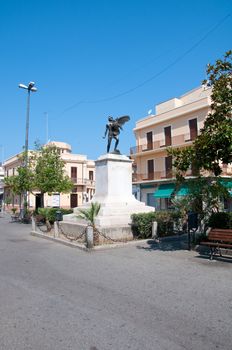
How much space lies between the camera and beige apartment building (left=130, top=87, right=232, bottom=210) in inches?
1243

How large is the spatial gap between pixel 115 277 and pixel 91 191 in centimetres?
4862

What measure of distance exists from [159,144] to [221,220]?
25529 mm

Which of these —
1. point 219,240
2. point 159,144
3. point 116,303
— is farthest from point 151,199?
point 116,303

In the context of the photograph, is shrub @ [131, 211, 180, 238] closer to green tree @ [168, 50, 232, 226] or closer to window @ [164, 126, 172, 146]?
green tree @ [168, 50, 232, 226]

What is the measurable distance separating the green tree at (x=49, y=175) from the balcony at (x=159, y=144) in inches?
526

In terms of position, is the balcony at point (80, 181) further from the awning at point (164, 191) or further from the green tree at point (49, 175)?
the green tree at point (49, 175)

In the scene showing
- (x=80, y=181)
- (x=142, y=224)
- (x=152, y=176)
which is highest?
(x=80, y=181)

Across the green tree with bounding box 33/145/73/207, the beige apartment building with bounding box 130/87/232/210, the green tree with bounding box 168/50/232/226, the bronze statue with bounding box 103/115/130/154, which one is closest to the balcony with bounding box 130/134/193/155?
the beige apartment building with bounding box 130/87/232/210

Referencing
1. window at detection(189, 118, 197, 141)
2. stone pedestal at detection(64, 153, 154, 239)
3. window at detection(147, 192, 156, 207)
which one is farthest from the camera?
window at detection(147, 192, 156, 207)

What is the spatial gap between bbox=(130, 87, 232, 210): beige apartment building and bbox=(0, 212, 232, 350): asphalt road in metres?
23.2

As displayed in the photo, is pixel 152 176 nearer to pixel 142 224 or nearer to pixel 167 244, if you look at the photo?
pixel 142 224

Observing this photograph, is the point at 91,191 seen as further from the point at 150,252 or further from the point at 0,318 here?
the point at 0,318

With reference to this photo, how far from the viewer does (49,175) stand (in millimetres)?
23219

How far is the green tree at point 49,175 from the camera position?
76.2 feet
